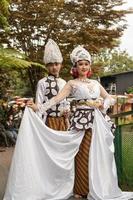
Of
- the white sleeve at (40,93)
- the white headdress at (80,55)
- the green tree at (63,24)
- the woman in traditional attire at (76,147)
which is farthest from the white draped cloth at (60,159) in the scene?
the green tree at (63,24)

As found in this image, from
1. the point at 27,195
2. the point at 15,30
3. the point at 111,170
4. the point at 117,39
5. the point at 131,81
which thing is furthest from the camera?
the point at 131,81

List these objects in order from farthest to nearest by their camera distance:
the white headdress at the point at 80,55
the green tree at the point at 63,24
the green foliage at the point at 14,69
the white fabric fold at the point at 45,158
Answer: the green tree at the point at 63,24 → the green foliage at the point at 14,69 → the white headdress at the point at 80,55 → the white fabric fold at the point at 45,158

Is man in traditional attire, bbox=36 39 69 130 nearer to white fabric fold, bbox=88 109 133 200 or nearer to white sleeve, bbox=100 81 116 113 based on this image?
white sleeve, bbox=100 81 116 113

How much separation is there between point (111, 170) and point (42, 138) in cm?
85

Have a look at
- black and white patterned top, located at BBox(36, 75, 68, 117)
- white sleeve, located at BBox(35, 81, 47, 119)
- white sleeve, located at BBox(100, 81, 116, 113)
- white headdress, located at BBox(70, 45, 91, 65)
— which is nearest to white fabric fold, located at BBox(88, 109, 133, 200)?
white sleeve, located at BBox(100, 81, 116, 113)

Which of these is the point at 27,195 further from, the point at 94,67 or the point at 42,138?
the point at 94,67

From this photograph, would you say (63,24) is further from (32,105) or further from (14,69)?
(32,105)

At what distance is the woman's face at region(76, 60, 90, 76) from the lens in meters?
5.73

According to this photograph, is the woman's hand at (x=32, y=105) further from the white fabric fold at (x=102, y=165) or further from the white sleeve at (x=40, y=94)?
the white fabric fold at (x=102, y=165)

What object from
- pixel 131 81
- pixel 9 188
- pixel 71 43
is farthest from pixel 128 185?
pixel 131 81

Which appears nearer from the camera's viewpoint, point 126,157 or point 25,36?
point 126,157

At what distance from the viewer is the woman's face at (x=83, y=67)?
18.8ft

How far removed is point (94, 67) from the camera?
2088cm

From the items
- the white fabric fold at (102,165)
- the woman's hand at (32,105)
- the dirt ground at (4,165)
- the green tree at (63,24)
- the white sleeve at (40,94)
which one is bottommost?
the dirt ground at (4,165)
